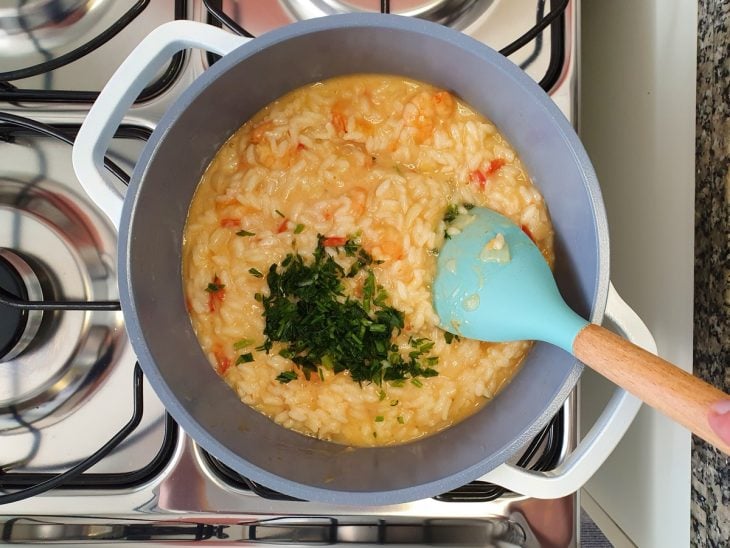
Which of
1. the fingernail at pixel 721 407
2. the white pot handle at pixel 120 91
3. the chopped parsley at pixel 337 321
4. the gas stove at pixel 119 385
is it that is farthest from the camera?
the gas stove at pixel 119 385

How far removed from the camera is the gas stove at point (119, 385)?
1327 millimetres

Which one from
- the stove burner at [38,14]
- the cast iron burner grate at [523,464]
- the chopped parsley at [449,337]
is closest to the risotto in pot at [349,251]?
the chopped parsley at [449,337]

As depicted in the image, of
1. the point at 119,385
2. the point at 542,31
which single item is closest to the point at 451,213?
the point at 542,31

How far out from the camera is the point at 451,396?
127 cm

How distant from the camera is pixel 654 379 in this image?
84 centimetres

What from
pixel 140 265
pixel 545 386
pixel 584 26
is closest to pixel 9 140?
pixel 140 265

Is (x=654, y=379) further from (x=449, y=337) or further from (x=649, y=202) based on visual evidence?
(x=649, y=202)

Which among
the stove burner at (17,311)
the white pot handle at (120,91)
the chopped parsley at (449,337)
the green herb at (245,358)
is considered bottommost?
the green herb at (245,358)

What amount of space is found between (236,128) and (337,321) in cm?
44

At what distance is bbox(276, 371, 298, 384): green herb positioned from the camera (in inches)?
49.7

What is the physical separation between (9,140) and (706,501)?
5.10 ft

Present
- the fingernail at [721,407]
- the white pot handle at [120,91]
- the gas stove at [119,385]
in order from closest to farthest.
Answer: the fingernail at [721,407] < the white pot handle at [120,91] < the gas stove at [119,385]

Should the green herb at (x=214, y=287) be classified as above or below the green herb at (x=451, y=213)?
below

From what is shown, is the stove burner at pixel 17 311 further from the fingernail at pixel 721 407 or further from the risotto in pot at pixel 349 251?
the fingernail at pixel 721 407
